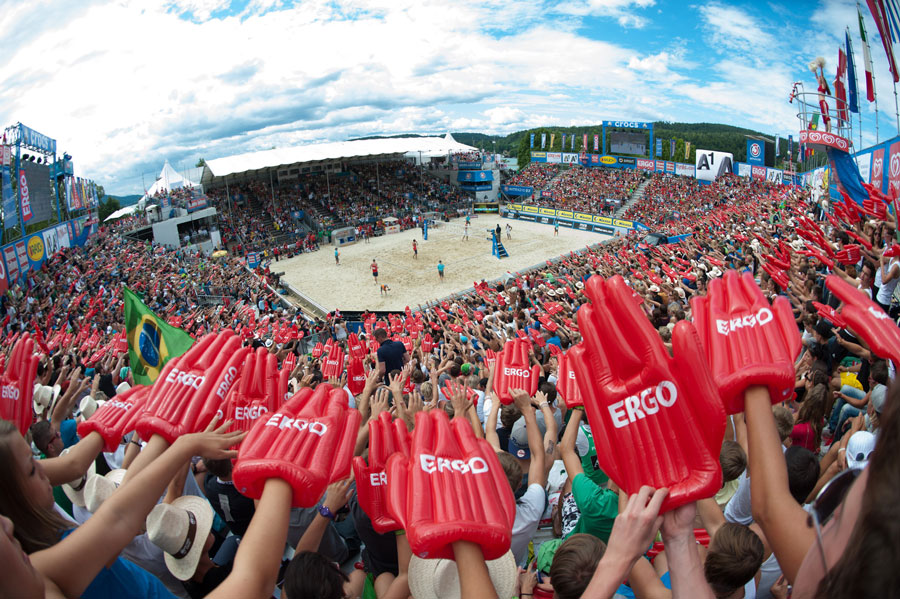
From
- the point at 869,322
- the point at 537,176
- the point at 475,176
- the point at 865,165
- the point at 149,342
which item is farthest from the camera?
the point at 537,176

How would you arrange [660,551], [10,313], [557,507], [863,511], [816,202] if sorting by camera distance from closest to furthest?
[863,511] → [660,551] → [557,507] → [10,313] → [816,202]

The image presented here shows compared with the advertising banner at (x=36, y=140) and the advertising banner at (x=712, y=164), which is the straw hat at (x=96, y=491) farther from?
the advertising banner at (x=712, y=164)

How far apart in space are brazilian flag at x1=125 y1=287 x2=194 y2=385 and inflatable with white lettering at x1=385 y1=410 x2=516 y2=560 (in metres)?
4.48

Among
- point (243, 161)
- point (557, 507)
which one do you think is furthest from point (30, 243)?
point (557, 507)

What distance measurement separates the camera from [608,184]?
4675cm

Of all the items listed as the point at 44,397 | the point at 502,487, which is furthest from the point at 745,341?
the point at 44,397

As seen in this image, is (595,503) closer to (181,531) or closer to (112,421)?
(181,531)

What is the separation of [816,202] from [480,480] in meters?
27.3

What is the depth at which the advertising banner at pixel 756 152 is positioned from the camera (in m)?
40.2

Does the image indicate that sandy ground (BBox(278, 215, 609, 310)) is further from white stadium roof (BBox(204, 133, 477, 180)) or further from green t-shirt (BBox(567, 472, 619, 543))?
green t-shirt (BBox(567, 472, 619, 543))

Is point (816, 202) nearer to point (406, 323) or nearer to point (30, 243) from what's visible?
point (406, 323)

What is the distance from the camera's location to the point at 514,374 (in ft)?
15.0

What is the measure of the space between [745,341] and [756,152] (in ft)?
153

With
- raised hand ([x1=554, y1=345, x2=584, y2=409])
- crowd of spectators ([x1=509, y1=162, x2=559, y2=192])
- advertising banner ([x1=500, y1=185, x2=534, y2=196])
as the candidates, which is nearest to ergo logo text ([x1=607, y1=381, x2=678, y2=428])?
raised hand ([x1=554, y1=345, x2=584, y2=409])
